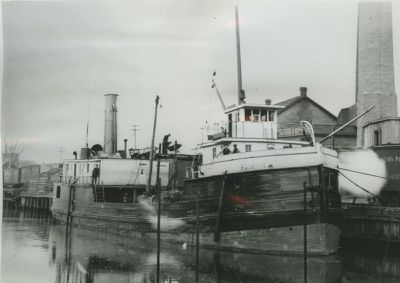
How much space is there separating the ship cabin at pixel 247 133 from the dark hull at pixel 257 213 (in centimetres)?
191

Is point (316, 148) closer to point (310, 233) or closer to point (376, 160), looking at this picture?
point (310, 233)

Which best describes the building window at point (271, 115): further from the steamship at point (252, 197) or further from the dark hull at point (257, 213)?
the dark hull at point (257, 213)

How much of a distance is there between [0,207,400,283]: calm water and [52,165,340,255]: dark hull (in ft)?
1.63

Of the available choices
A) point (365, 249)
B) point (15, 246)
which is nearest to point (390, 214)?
point (365, 249)

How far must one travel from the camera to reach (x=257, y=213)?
16.8m

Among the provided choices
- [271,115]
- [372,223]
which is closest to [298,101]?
[271,115]

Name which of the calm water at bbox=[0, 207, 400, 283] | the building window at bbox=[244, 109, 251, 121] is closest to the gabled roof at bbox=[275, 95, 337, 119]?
the building window at bbox=[244, 109, 251, 121]

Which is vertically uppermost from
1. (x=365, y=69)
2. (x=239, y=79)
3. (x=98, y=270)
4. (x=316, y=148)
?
(x=365, y=69)

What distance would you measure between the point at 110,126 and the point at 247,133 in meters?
11.7

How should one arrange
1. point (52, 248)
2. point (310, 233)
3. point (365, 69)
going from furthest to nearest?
point (365, 69), point (52, 248), point (310, 233)

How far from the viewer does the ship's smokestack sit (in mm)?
28750

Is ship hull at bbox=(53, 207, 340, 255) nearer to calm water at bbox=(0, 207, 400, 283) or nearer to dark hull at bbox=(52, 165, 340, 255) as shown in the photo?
dark hull at bbox=(52, 165, 340, 255)

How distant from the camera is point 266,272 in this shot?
46.6 ft

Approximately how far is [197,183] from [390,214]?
24.9 feet
